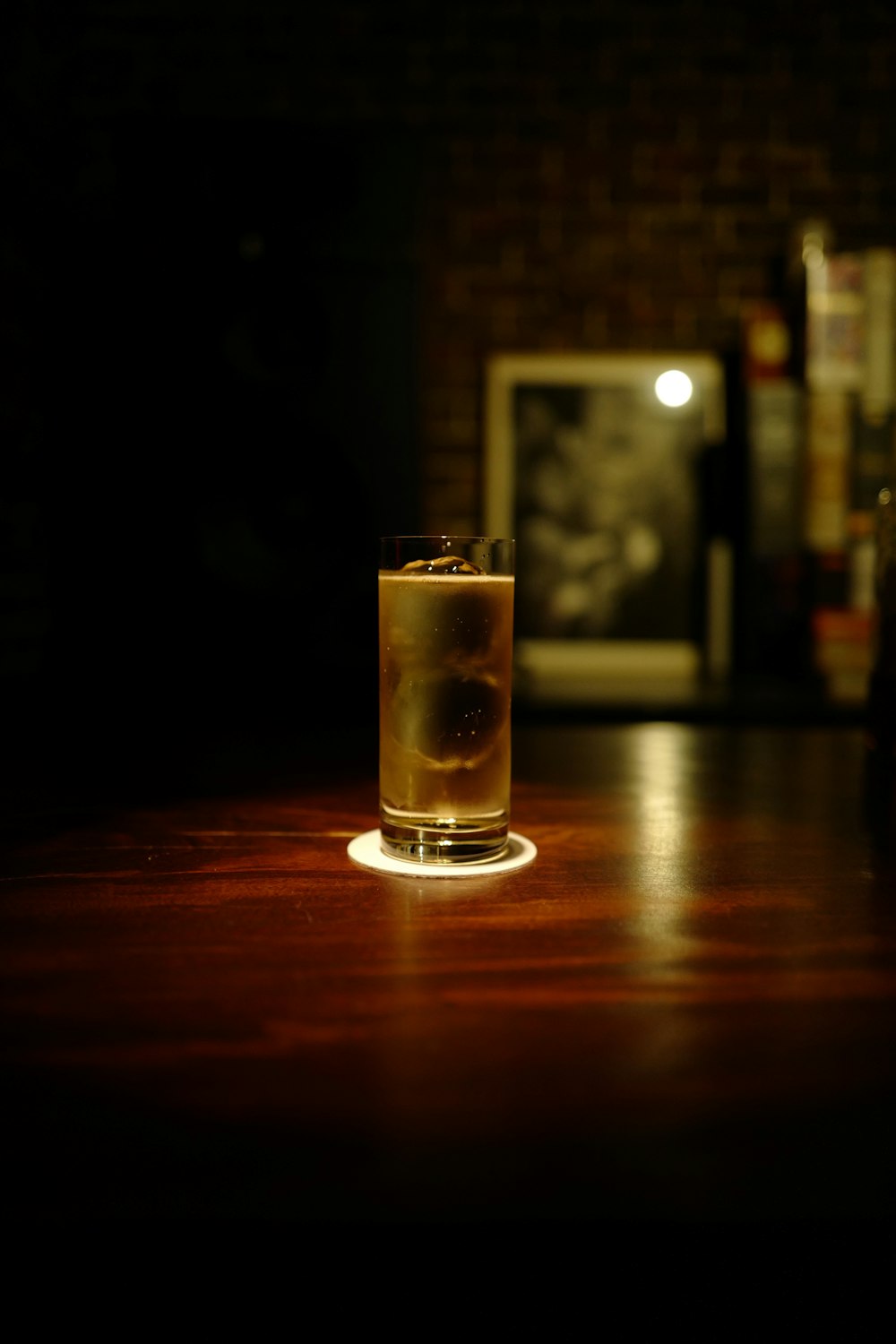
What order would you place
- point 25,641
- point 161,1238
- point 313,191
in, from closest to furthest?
point 161,1238 < point 313,191 < point 25,641

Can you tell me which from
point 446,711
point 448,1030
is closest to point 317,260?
point 446,711

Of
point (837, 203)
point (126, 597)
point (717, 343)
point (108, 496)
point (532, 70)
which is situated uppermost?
point (532, 70)

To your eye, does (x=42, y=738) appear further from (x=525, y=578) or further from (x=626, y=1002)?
(x=525, y=578)

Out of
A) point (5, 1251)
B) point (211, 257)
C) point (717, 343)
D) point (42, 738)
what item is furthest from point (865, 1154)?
point (717, 343)

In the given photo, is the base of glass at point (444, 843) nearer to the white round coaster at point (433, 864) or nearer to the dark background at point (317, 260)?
the white round coaster at point (433, 864)

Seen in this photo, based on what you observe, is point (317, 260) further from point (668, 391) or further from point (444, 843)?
point (444, 843)

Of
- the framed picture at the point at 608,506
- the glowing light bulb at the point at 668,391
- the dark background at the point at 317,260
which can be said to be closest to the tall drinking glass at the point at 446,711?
the dark background at the point at 317,260

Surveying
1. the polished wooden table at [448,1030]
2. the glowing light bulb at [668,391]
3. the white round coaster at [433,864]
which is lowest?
the polished wooden table at [448,1030]

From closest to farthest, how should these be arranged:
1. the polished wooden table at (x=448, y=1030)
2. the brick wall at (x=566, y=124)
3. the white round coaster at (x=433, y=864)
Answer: the polished wooden table at (x=448, y=1030)
the white round coaster at (x=433, y=864)
the brick wall at (x=566, y=124)
